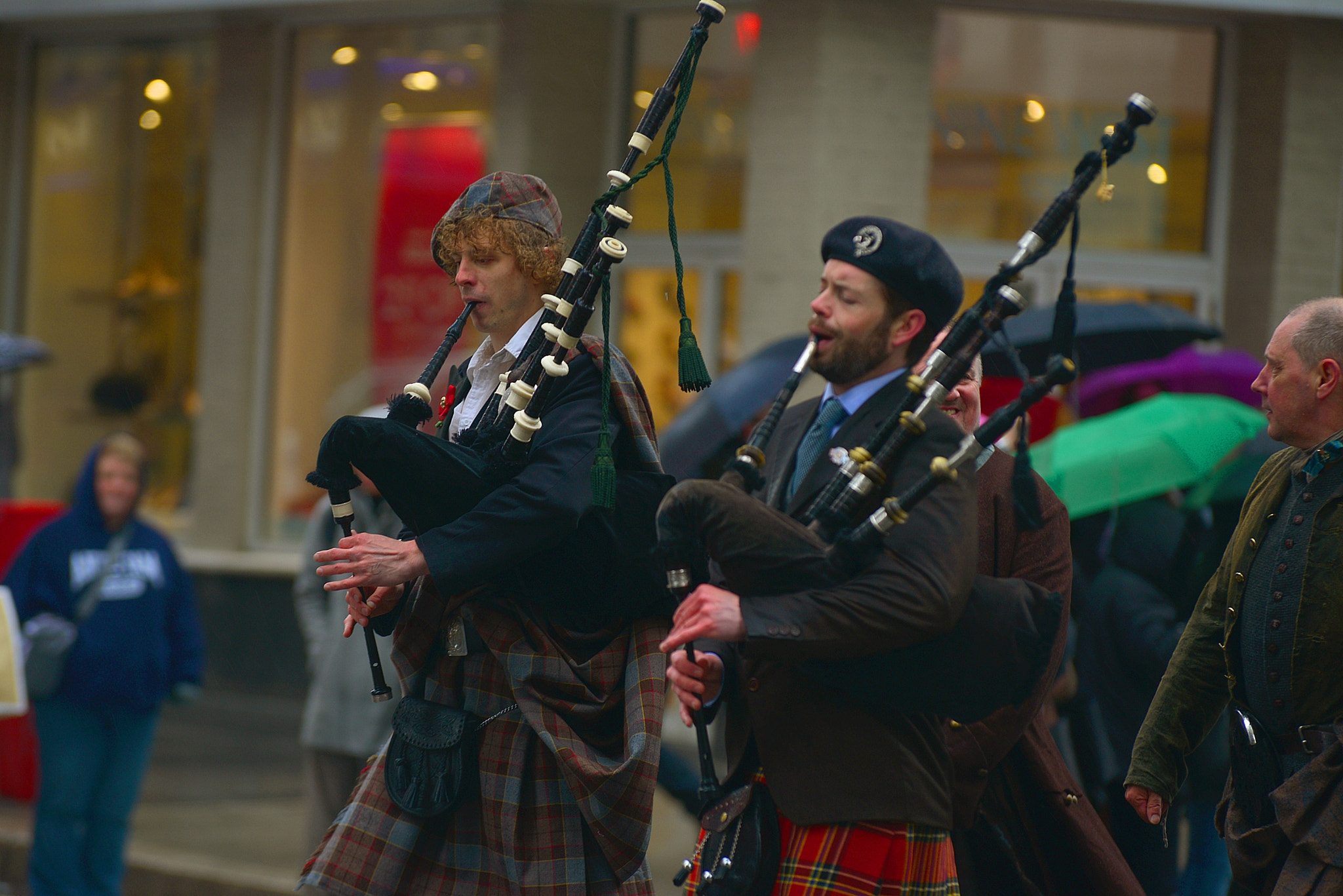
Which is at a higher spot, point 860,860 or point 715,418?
point 715,418

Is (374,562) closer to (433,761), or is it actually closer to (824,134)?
(433,761)

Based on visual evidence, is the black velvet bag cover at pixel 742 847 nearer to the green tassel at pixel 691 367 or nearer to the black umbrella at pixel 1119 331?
the green tassel at pixel 691 367

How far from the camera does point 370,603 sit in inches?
126

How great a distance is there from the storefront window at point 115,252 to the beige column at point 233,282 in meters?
0.41

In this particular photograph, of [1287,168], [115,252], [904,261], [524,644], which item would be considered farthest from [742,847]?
[115,252]

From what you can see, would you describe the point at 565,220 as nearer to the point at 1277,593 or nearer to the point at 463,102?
the point at 463,102

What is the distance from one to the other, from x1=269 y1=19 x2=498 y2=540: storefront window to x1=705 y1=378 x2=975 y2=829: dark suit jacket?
26.1 ft

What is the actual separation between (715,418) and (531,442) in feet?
9.04

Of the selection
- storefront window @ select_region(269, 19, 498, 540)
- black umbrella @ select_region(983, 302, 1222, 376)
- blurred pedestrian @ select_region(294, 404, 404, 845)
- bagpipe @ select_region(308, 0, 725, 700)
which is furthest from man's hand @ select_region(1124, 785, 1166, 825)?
storefront window @ select_region(269, 19, 498, 540)

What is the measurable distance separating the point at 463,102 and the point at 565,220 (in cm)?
160

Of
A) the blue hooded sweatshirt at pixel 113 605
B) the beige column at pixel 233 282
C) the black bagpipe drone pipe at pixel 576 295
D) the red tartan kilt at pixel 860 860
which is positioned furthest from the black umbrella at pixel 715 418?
the beige column at pixel 233 282

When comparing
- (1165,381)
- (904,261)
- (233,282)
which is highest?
(233,282)

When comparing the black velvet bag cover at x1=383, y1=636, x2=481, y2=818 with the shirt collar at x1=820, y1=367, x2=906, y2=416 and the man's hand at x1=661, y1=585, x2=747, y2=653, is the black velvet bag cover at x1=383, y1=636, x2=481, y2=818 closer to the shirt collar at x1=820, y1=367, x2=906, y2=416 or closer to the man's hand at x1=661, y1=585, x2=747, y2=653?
the man's hand at x1=661, y1=585, x2=747, y2=653

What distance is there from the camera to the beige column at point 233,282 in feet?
36.3
